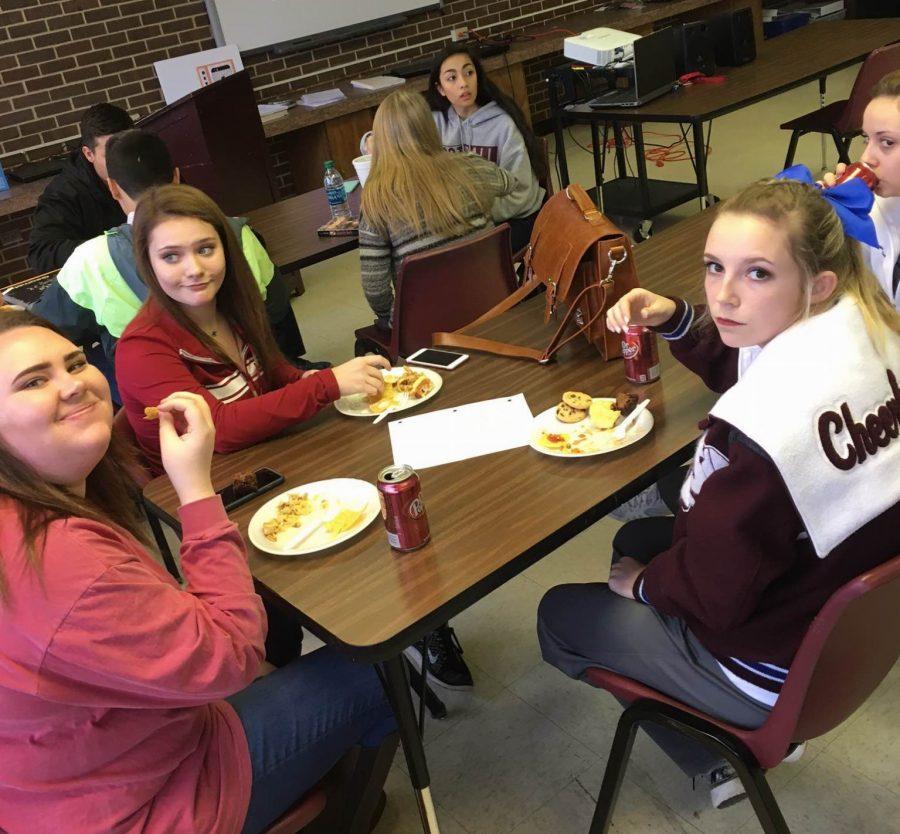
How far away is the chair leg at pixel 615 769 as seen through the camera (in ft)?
4.83

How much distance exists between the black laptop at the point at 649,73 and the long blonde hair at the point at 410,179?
1.89 meters

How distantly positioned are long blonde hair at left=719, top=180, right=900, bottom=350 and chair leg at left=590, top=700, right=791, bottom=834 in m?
0.63

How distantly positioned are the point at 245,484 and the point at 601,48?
3.62m

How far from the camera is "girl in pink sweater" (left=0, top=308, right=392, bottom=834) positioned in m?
1.13

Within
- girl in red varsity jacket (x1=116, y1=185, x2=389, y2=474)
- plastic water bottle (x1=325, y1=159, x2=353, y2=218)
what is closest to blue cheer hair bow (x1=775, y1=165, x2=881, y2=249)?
A: girl in red varsity jacket (x1=116, y1=185, x2=389, y2=474)

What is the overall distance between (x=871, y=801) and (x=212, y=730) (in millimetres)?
1212

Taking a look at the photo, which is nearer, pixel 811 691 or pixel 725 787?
pixel 811 691

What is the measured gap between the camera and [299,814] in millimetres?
1402

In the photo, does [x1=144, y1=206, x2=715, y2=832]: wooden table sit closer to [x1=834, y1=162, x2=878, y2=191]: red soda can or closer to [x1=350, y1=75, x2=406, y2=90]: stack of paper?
[x1=834, y1=162, x2=878, y2=191]: red soda can

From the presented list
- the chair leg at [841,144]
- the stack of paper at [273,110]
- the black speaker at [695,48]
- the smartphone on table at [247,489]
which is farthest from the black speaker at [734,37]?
the smartphone on table at [247,489]

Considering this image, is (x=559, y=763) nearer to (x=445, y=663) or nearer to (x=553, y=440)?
(x=445, y=663)

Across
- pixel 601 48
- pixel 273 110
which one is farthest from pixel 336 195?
pixel 273 110

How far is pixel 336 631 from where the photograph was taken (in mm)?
1295

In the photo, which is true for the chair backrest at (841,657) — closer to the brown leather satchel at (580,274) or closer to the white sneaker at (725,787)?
the white sneaker at (725,787)
